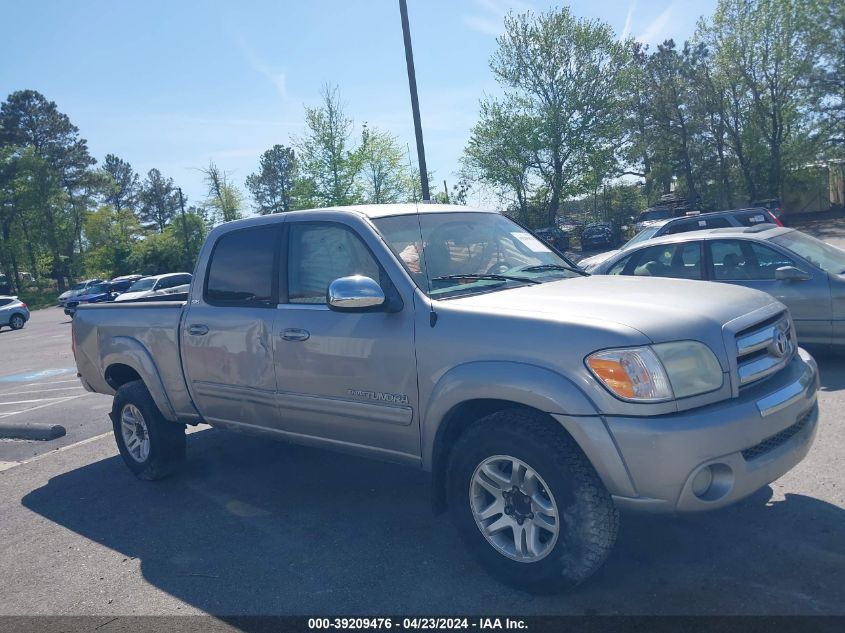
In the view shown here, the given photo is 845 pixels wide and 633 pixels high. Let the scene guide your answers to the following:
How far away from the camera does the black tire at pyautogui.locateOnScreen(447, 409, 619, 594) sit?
320cm

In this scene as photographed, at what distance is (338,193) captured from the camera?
30875mm

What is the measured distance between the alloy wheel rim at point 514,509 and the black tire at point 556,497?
0.03 m

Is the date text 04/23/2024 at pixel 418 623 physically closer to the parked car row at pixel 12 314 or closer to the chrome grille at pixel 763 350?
the chrome grille at pixel 763 350

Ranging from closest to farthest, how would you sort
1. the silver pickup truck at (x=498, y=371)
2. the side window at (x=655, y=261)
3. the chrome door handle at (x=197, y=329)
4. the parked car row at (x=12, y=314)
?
the silver pickup truck at (x=498, y=371) < the chrome door handle at (x=197, y=329) < the side window at (x=655, y=261) < the parked car row at (x=12, y=314)

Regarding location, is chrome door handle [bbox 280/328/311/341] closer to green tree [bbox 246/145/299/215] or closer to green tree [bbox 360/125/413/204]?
green tree [bbox 360/125/413/204]

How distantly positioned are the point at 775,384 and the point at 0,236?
69668 mm

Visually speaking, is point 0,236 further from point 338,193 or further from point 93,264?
point 338,193

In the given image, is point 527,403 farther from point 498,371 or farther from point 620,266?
point 620,266

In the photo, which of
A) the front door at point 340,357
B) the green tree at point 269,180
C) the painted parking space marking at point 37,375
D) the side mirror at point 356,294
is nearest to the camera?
the side mirror at point 356,294

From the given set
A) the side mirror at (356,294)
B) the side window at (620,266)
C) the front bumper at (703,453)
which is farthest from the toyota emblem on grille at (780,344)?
the side window at (620,266)

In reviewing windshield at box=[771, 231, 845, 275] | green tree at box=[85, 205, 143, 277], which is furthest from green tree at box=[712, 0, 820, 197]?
green tree at box=[85, 205, 143, 277]

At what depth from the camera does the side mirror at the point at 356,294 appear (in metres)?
3.85

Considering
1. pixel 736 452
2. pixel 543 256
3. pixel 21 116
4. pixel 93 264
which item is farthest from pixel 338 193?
pixel 21 116

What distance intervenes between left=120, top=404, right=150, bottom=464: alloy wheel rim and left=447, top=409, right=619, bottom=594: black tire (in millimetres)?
3409
